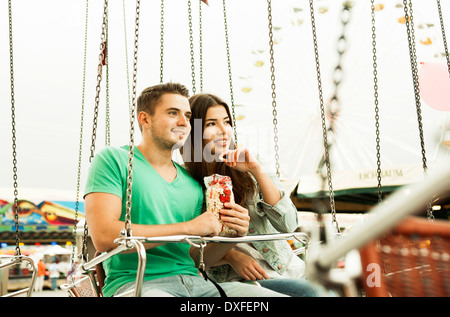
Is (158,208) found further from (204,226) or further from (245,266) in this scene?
(245,266)

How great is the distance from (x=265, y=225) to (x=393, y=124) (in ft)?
23.7

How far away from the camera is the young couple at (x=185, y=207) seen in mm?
1250

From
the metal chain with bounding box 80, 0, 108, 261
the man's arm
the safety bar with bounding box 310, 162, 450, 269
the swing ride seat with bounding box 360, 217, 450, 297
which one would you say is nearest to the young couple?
the man's arm

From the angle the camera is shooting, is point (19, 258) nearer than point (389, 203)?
No

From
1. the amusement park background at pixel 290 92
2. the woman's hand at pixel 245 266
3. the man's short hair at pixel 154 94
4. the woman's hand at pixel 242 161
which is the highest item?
the amusement park background at pixel 290 92

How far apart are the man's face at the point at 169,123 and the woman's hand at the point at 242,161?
187mm

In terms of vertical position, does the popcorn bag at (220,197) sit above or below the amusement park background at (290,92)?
below

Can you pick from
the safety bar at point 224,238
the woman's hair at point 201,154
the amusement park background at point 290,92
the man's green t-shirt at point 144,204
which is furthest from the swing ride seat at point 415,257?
the amusement park background at point 290,92

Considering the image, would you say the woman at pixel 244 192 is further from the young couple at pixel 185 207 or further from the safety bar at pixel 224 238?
the safety bar at pixel 224 238

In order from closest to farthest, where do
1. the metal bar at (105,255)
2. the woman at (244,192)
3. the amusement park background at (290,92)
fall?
1. the metal bar at (105,255)
2. the woman at (244,192)
3. the amusement park background at (290,92)

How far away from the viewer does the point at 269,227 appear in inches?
68.0

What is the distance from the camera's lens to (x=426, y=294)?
25.3 inches

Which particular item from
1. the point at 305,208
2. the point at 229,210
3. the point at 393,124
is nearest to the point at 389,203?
the point at 229,210
